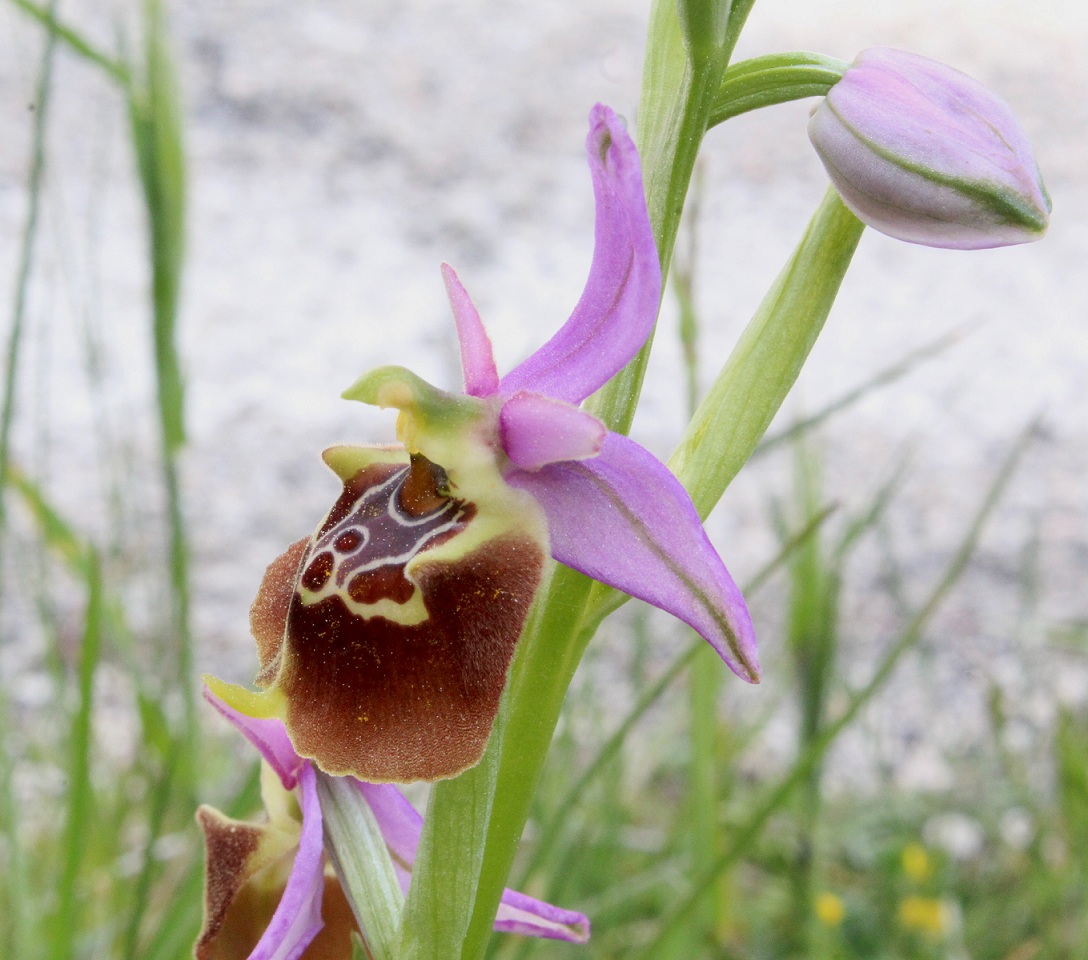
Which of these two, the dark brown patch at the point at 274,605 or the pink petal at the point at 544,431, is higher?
the pink petal at the point at 544,431

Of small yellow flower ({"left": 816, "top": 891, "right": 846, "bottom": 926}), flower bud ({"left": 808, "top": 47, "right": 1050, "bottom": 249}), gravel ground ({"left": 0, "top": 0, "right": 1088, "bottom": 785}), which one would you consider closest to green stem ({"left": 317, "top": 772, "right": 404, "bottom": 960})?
flower bud ({"left": 808, "top": 47, "right": 1050, "bottom": 249})

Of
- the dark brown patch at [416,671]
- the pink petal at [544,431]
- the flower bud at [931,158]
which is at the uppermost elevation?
the flower bud at [931,158]

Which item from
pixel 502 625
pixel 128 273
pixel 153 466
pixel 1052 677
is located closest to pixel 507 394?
pixel 502 625

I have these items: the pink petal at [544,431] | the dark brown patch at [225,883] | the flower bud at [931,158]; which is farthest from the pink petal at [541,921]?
the flower bud at [931,158]

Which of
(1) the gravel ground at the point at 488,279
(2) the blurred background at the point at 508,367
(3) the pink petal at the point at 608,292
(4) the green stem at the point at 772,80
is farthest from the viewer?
(1) the gravel ground at the point at 488,279

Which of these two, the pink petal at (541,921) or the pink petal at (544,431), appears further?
the pink petal at (541,921)

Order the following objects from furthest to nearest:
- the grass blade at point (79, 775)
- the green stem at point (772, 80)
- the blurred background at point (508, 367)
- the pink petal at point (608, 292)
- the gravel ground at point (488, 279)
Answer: the gravel ground at point (488, 279)
the blurred background at point (508, 367)
the grass blade at point (79, 775)
the green stem at point (772, 80)
the pink petal at point (608, 292)

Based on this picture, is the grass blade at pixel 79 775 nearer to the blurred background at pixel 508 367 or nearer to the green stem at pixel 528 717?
the blurred background at pixel 508 367

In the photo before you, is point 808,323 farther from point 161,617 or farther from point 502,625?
point 161,617

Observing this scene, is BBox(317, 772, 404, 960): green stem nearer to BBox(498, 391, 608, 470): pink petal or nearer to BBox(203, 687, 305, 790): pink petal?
BBox(203, 687, 305, 790): pink petal
